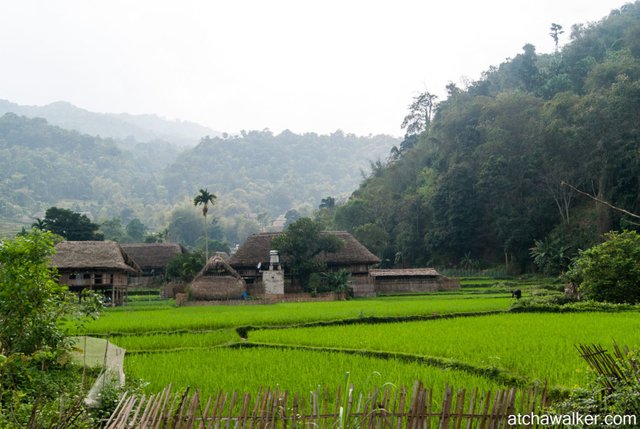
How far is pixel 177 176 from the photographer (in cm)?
14225

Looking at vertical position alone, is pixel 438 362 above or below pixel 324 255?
below

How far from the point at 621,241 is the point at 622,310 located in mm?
4430

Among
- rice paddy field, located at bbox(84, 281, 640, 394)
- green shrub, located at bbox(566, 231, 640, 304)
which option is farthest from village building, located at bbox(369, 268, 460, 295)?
rice paddy field, located at bbox(84, 281, 640, 394)

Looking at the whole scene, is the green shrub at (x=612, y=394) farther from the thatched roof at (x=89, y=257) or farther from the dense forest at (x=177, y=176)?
the dense forest at (x=177, y=176)

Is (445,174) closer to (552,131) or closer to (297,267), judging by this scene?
(552,131)

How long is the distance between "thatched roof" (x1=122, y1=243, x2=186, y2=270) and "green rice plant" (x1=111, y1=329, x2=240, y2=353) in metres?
30.6

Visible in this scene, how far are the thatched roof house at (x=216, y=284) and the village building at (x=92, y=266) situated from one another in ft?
14.6

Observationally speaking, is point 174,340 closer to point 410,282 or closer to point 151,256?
point 410,282

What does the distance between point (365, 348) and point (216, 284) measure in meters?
21.1

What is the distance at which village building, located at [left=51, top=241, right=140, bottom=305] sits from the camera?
3189 centimetres

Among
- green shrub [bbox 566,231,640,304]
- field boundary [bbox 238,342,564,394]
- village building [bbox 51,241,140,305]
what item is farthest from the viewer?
village building [bbox 51,241,140,305]

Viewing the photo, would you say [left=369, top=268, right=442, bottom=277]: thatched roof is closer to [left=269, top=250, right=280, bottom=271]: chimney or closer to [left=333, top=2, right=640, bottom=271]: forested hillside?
[left=269, top=250, right=280, bottom=271]: chimney

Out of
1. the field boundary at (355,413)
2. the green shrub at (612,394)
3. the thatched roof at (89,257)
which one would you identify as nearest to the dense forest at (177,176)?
the thatched roof at (89,257)

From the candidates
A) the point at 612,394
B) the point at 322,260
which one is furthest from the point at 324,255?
the point at 612,394
